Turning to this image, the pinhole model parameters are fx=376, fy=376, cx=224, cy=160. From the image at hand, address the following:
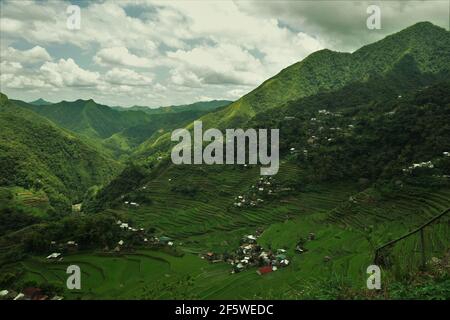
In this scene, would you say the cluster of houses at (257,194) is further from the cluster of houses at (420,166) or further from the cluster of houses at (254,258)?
the cluster of houses at (420,166)

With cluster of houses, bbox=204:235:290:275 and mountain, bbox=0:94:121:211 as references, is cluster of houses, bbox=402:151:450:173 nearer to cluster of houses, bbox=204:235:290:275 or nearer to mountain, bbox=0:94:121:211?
cluster of houses, bbox=204:235:290:275

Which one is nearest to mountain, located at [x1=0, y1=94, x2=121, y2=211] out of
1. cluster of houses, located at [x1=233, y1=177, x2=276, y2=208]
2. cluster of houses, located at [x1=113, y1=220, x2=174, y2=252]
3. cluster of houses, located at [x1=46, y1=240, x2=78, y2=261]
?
cluster of houses, located at [x1=113, y1=220, x2=174, y2=252]

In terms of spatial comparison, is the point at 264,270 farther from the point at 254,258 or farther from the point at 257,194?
the point at 257,194

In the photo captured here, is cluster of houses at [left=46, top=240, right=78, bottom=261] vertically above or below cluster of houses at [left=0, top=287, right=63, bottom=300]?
above

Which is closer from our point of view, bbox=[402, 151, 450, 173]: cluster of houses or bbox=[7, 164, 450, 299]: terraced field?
bbox=[7, 164, 450, 299]: terraced field

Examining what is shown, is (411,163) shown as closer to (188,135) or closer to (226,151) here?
(226,151)

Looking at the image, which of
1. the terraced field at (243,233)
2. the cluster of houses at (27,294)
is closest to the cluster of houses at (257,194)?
the terraced field at (243,233)
